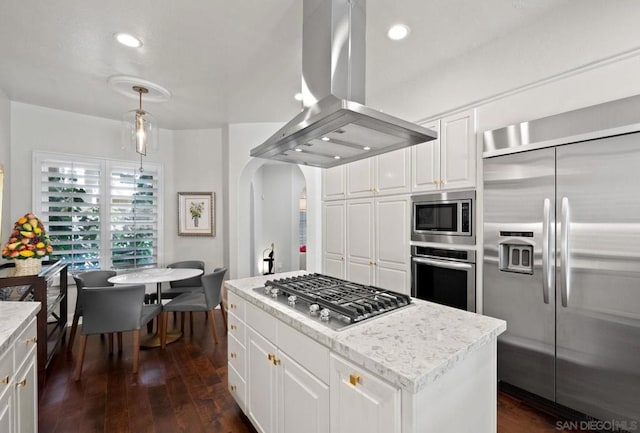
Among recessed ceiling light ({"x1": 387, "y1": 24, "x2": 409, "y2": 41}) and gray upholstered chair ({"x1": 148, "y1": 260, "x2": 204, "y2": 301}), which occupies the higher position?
recessed ceiling light ({"x1": 387, "y1": 24, "x2": 409, "y2": 41})

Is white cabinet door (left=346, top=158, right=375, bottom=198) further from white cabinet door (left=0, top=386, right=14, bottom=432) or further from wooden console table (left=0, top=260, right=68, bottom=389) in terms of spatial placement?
wooden console table (left=0, top=260, right=68, bottom=389)

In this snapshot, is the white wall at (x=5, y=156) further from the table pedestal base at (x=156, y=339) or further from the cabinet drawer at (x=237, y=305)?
the cabinet drawer at (x=237, y=305)

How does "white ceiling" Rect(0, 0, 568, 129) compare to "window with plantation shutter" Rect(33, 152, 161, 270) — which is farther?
"window with plantation shutter" Rect(33, 152, 161, 270)

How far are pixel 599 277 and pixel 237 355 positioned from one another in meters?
2.34

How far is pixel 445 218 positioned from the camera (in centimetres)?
259

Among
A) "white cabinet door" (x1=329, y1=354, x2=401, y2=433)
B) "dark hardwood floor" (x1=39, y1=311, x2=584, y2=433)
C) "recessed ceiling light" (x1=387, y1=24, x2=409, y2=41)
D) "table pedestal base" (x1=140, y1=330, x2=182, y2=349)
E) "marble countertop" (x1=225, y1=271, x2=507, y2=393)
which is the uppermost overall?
"recessed ceiling light" (x1=387, y1=24, x2=409, y2=41)

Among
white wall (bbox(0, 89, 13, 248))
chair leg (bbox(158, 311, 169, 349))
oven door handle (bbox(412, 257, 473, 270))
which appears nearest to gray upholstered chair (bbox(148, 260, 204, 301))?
chair leg (bbox(158, 311, 169, 349))

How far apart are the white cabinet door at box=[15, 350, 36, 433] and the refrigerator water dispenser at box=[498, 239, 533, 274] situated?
2.92 meters

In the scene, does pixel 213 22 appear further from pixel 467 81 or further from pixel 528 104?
pixel 528 104

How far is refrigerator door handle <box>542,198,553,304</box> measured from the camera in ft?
6.45

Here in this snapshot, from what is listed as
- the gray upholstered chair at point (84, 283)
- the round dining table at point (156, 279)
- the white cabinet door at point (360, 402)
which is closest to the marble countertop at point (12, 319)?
the white cabinet door at point (360, 402)

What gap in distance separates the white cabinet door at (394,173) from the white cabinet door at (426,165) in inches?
2.5

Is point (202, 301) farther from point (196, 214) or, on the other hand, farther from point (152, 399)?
point (196, 214)

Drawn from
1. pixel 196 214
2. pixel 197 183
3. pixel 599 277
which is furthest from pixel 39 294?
pixel 599 277
